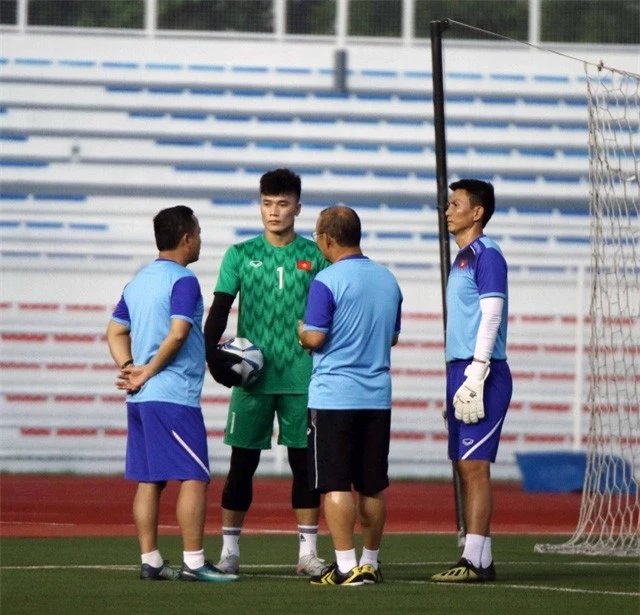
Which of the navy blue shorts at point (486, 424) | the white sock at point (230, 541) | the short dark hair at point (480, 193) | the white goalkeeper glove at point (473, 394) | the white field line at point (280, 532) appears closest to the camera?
the white goalkeeper glove at point (473, 394)

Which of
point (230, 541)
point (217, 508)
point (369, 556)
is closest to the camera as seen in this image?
point (369, 556)

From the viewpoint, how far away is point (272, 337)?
26.3 ft

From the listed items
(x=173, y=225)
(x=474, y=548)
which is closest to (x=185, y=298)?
(x=173, y=225)

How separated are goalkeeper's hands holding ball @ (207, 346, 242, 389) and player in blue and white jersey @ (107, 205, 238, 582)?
28cm

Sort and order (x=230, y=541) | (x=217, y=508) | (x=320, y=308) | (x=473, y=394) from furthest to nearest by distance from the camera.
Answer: (x=217, y=508)
(x=230, y=541)
(x=473, y=394)
(x=320, y=308)

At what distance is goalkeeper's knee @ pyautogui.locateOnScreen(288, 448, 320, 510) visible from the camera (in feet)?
26.5

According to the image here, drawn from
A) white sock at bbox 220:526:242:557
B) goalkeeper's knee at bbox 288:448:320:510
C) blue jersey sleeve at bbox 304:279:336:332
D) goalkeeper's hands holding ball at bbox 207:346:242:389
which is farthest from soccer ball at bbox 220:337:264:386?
white sock at bbox 220:526:242:557

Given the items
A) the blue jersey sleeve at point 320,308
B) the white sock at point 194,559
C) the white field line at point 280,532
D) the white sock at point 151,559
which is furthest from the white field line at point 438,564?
the white field line at point 280,532

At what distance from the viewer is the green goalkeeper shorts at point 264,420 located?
8008 millimetres

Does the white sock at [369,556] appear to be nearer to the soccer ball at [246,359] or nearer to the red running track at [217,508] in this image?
the soccer ball at [246,359]

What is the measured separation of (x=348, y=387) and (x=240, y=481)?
1.01 meters

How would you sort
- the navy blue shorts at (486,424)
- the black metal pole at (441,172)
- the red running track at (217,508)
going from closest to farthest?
1. the navy blue shorts at (486,424)
2. the black metal pole at (441,172)
3. the red running track at (217,508)

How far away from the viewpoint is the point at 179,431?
24.0 feet

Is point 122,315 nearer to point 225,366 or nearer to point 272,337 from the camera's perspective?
point 225,366
